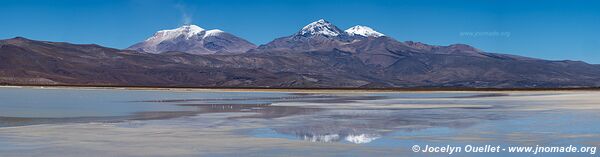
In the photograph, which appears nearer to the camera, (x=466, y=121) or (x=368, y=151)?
(x=368, y=151)

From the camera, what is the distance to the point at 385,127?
26031mm

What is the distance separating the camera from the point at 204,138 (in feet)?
71.4

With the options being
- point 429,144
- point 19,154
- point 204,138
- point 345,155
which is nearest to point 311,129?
point 204,138

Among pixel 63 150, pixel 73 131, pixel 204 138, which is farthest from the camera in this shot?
pixel 73 131

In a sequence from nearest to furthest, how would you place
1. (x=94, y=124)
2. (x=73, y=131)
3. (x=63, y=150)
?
(x=63, y=150), (x=73, y=131), (x=94, y=124)

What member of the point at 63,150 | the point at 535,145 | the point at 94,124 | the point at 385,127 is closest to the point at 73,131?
the point at 94,124

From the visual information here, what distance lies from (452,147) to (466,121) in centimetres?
1079

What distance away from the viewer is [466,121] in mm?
29062

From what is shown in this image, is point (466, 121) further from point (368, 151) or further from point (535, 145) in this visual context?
point (368, 151)

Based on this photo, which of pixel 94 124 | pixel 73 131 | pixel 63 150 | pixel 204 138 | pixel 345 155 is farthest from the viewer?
pixel 94 124

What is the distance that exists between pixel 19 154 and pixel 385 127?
1287cm

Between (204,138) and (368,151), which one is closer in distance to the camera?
(368,151)

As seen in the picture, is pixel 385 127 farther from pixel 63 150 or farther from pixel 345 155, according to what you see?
pixel 63 150

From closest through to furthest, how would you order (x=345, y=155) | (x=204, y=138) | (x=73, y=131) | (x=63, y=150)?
1. (x=345, y=155)
2. (x=63, y=150)
3. (x=204, y=138)
4. (x=73, y=131)
